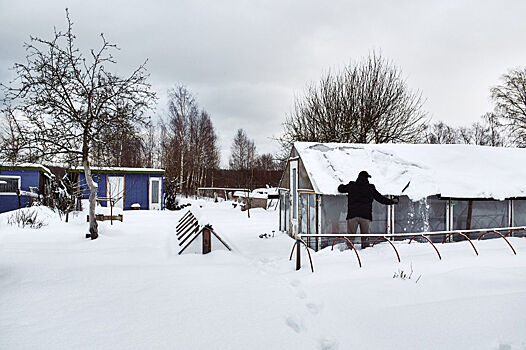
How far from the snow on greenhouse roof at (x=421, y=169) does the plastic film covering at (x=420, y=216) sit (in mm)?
280

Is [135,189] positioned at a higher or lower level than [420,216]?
higher

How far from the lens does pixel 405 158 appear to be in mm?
9492

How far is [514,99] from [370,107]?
1461 centimetres

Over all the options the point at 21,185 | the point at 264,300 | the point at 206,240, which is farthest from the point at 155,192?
the point at 264,300

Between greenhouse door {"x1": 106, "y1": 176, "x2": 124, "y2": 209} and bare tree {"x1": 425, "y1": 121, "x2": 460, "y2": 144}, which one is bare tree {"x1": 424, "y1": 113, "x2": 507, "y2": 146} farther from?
greenhouse door {"x1": 106, "y1": 176, "x2": 124, "y2": 209}

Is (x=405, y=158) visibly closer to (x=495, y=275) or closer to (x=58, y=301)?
(x=495, y=275)

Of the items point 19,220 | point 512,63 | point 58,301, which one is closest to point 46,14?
point 19,220

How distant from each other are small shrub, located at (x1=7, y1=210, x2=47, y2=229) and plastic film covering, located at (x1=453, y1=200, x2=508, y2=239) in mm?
11559

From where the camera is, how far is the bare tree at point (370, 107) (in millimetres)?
17609

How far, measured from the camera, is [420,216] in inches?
329

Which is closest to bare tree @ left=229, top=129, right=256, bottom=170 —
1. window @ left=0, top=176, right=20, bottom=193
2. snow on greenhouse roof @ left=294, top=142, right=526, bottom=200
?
window @ left=0, top=176, right=20, bottom=193

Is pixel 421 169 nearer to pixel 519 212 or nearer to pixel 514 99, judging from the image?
pixel 519 212

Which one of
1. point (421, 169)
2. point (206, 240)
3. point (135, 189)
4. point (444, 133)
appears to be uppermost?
point (444, 133)

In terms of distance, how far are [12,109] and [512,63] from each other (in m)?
30.4
